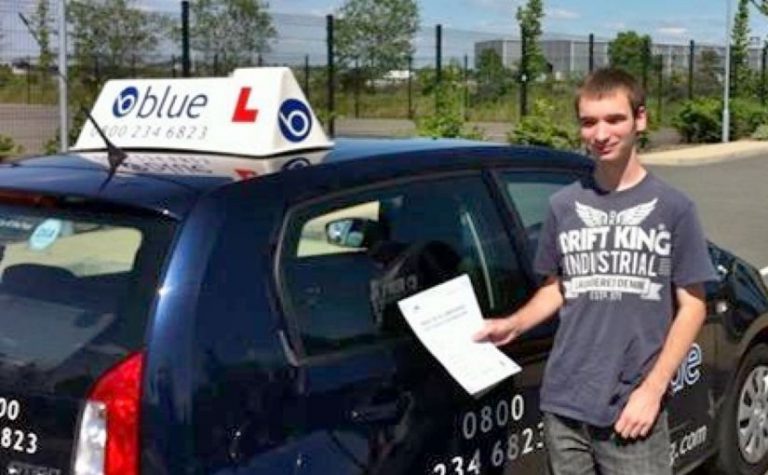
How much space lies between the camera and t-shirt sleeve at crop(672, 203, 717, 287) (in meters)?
2.89

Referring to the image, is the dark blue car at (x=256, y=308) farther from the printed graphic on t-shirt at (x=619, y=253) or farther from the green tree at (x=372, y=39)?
the green tree at (x=372, y=39)

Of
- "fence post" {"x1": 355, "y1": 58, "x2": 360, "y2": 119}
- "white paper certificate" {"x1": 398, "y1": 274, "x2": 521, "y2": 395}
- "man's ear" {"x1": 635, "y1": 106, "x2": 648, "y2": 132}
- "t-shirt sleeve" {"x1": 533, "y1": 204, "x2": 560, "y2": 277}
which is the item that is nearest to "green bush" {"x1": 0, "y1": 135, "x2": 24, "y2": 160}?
"white paper certificate" {"x1": 398, "y1": 274, "x2": 521, "y2": 395}

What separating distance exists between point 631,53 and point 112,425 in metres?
32.2

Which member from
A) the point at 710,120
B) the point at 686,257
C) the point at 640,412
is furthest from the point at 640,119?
the point at 710,120

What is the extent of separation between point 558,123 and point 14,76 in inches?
416

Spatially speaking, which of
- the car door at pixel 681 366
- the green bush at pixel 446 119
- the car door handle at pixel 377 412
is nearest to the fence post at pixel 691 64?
the green bush at pixel 446 119

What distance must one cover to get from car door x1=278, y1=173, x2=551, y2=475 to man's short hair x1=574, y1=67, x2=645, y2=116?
0.63m

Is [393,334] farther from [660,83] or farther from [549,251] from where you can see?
[660,83]

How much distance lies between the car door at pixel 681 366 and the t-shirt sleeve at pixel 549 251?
1.42ft

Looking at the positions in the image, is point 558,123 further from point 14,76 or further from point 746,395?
point 746,395

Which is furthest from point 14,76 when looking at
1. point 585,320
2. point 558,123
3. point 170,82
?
point 585,320

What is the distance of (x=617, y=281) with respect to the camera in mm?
2920

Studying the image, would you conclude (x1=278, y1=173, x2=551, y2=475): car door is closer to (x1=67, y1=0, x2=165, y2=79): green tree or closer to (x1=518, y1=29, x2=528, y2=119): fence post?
(x1=67, y1=0, x2=165, y2=79): green tree

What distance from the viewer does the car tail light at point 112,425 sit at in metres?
2.44
